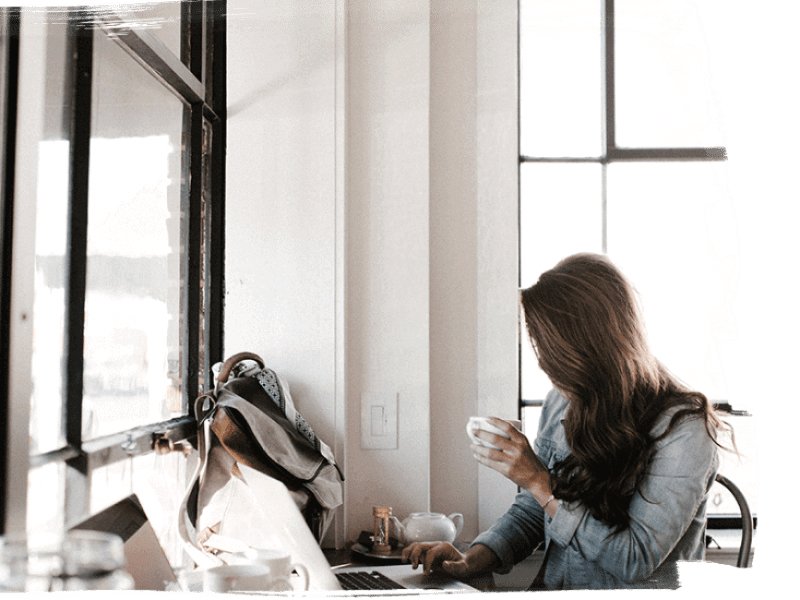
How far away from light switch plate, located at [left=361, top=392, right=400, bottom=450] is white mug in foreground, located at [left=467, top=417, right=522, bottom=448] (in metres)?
0.05

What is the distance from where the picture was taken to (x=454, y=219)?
19.0 inches

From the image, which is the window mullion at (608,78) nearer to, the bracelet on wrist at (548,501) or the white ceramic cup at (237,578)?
the bracelet on wrist at (548,501)

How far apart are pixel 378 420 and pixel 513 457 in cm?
9

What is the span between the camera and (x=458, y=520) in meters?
0.48

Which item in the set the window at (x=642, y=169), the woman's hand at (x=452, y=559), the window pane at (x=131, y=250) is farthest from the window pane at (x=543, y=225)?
the window pane at (x=131, y=250)

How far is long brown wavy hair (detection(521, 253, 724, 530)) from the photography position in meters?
0.48

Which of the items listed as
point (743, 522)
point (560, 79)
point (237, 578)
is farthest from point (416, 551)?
point (560, 79)

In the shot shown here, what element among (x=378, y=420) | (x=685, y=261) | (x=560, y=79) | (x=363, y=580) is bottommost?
(x=363, y=580)

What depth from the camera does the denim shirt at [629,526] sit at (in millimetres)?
481

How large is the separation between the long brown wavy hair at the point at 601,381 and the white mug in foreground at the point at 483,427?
34mm

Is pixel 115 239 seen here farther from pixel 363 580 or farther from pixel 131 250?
pixel 363 580

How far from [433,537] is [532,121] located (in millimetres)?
278

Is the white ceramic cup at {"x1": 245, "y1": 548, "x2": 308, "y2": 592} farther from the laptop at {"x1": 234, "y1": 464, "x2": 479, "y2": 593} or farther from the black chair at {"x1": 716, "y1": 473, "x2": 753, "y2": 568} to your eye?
the black chair at {"x1": 716, "y1": 473, "x2": 753, "y2": 568}

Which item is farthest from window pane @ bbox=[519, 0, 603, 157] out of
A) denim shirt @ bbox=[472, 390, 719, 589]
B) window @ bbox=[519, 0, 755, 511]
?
denim shirt @ bbox=[472, 390, 719, 589]
